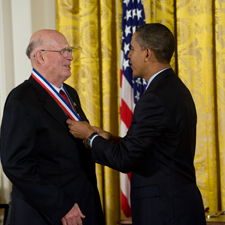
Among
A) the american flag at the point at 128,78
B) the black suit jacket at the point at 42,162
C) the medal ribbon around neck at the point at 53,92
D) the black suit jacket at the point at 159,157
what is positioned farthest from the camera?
the american flag at the point at 128,78

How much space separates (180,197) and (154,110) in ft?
1.83

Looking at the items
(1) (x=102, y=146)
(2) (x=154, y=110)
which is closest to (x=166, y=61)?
(2) (x=154, y=110)

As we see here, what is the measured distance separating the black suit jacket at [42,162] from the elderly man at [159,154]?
120mm

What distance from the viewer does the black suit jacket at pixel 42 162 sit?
6.42ft

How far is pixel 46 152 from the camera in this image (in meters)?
2.08

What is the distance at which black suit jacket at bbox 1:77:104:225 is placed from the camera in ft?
6.42

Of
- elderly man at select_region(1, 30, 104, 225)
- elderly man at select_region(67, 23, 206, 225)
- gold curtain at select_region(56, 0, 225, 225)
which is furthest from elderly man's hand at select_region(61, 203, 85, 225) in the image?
gold curtain at select_region(56, 0, 225, 225)

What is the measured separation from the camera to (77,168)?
2.20 metres

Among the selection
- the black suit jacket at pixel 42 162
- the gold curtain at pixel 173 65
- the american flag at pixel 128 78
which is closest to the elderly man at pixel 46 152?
the black suit jacket at pixel 42 162

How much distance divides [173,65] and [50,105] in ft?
7.75

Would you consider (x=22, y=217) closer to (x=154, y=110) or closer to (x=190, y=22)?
(x=154, y=110)

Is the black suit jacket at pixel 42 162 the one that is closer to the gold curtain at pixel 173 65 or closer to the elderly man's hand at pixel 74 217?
the elderly man's hand at pixel 74 217

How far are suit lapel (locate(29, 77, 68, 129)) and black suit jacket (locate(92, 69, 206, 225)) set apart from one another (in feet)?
0.85

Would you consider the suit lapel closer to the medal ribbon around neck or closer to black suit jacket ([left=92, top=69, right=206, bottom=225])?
the medal ribbon around neck
